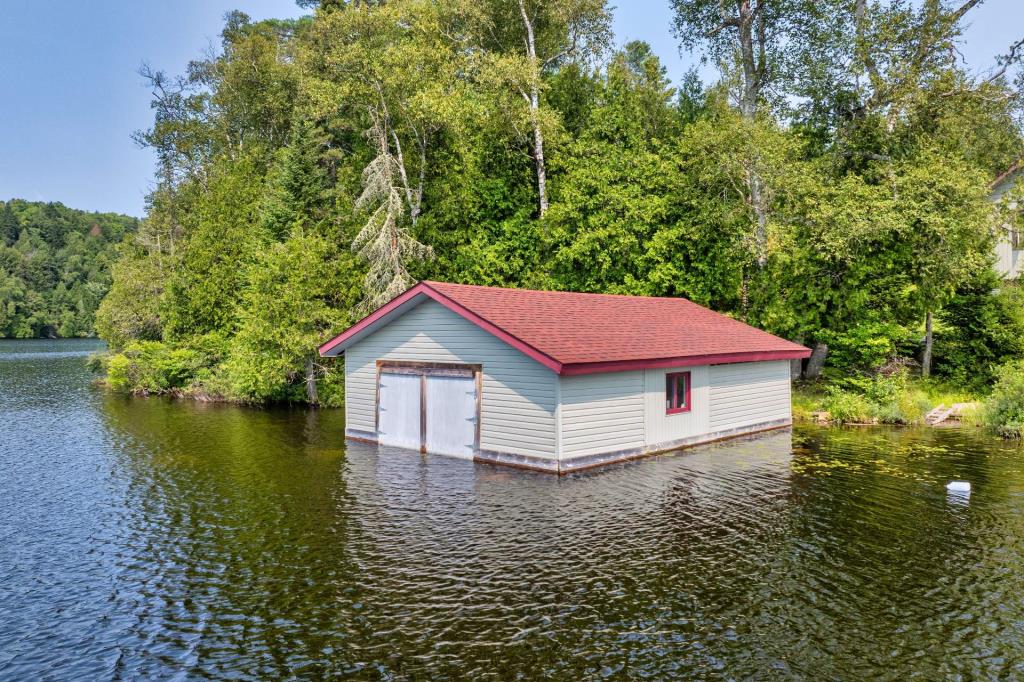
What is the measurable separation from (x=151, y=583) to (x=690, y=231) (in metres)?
28.4

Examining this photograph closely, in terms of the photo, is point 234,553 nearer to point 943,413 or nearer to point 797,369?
point 943,413

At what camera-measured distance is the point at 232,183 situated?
2002 inches

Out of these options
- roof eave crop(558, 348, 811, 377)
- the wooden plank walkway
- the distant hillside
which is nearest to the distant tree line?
the wooden plank walkway

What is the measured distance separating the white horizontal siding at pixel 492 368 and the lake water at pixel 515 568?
105 centimetres

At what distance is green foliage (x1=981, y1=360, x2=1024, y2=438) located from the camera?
877 inches

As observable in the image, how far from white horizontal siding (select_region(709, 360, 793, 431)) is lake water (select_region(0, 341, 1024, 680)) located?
2.51 meters

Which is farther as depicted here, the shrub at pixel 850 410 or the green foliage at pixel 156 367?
the green foliage at pixel 156 367

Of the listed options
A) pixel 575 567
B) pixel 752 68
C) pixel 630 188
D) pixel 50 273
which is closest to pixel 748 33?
pixel 752 68

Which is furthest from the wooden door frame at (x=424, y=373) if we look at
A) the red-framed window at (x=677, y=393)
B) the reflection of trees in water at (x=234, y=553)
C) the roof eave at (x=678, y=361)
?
the red-framed window at (x=677, y=393)

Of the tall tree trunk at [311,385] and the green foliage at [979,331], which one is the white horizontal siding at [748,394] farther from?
the tall tree trunk at [311,385]

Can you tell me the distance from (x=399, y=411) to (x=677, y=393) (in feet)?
28.5

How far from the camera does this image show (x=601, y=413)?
18.4m

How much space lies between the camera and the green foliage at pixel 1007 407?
22266 millimetres

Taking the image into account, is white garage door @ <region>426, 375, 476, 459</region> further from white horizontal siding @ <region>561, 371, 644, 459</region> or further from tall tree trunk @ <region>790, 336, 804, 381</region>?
tall tree trunk @ <region>790, 336, 804, 381</region>
